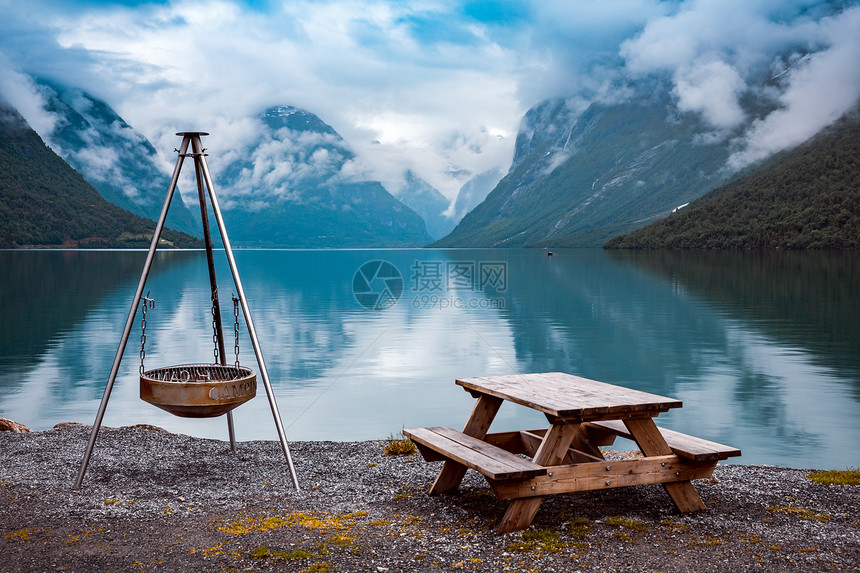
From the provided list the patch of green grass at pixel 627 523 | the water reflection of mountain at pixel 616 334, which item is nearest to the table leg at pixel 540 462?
the patch of green grass at pixel 627 523

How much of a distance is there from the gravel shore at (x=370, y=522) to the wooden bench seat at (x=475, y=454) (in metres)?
0.58

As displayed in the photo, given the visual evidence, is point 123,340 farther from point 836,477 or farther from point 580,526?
point 836,477

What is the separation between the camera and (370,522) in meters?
7.20

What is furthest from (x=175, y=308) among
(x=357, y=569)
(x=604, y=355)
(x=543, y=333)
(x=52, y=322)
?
(x=357, y=569)

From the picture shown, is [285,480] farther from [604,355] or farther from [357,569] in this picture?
[604,355]

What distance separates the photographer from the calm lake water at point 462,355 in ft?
52.9

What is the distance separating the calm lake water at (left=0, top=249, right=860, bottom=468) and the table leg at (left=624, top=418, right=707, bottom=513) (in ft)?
20.8

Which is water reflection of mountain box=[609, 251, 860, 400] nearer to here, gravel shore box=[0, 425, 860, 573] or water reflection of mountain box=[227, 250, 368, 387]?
gravel shore box=[0, 425, 860, 573]

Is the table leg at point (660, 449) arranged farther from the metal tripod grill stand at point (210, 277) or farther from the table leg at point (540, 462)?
the metal tripod grill stand at point (210, 277)

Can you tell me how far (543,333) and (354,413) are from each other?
55.6 ft

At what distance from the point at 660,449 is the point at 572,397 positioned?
101cm

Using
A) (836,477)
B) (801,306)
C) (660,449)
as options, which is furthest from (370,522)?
(801,306)

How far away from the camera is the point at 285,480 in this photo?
8.87m

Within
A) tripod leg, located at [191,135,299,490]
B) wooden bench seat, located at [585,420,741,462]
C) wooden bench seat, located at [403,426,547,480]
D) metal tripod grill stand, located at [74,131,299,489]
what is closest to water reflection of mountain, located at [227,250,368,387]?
metal tripod grill stand, located at [74,131,299,489]
